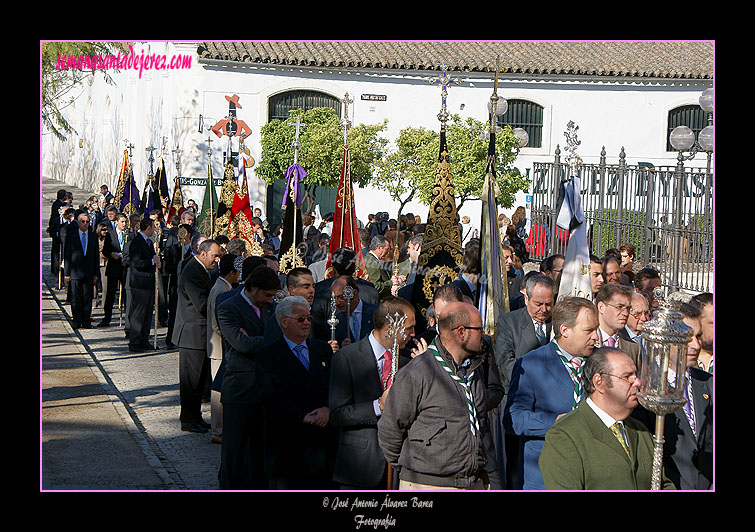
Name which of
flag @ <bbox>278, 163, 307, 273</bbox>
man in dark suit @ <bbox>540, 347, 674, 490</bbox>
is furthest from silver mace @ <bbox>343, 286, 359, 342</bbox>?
flag @ <bbox>278, 163, 307, 273</bbox>

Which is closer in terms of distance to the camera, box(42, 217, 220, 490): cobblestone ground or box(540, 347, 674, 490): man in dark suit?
box(540, 347, 674, 490): man in dark suit

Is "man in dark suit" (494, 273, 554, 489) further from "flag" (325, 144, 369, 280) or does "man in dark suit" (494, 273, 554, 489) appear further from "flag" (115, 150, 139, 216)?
"flag" (115, 150, 139, 216)

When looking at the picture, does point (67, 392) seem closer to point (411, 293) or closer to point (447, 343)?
point (411, 293)

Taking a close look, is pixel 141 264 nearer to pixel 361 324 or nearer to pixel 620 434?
pixel 361 324

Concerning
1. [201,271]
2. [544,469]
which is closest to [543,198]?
[201,271]

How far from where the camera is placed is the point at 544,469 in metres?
4.73

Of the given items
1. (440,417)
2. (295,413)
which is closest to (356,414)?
Answer: (295,413)

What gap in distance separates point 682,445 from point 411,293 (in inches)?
165

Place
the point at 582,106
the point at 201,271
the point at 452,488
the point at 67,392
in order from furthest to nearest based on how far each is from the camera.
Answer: the point at 582,106, the point at 67,392, the point at 201,271, the point at 452,488

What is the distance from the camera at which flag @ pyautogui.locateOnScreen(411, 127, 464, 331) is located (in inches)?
371

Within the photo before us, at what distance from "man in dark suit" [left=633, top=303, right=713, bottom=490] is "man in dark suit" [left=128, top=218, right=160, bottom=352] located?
35.0ft

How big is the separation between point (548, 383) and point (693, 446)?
0.87 metres
